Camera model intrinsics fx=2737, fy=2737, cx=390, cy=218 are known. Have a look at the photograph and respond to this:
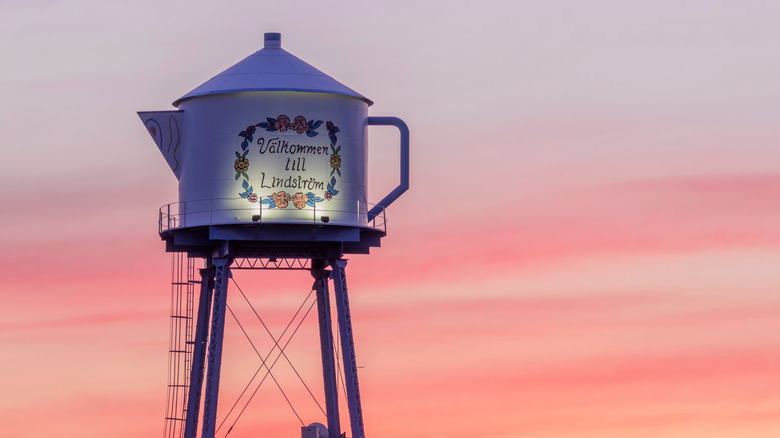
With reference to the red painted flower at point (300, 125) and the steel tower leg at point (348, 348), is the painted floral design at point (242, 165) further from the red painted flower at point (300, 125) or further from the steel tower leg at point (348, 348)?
the steel tower leg at point (348, 348)

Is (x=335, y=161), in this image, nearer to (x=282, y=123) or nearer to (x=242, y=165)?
(x=282, y=123)

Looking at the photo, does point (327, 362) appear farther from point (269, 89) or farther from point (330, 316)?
point (269, 89)

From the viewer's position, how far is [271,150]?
93.6 m

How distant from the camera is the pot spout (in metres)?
95.8

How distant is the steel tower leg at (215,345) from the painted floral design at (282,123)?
195 inches

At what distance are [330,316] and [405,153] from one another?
268 inches

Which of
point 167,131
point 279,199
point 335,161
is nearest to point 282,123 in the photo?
point 335,161

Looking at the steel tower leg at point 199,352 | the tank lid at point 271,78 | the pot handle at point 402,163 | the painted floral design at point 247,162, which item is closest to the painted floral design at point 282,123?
the painted floral design at point 247,162

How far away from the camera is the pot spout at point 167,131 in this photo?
9575 centimetres

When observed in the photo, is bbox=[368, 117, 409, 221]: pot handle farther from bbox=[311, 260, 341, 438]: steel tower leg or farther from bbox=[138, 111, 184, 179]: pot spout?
bbox=[138, 111, 184, 179]: pot spout

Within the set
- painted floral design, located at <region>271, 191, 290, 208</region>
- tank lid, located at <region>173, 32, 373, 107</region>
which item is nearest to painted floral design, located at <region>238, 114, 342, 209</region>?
painted floral design, located at <region>271, 191, 290, 208</region>

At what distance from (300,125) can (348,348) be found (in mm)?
8172

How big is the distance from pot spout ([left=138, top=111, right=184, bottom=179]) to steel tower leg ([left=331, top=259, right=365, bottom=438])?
6649 millimetres

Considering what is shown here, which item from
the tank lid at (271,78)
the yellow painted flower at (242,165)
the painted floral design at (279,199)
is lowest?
the painted floral design at (279,199)
